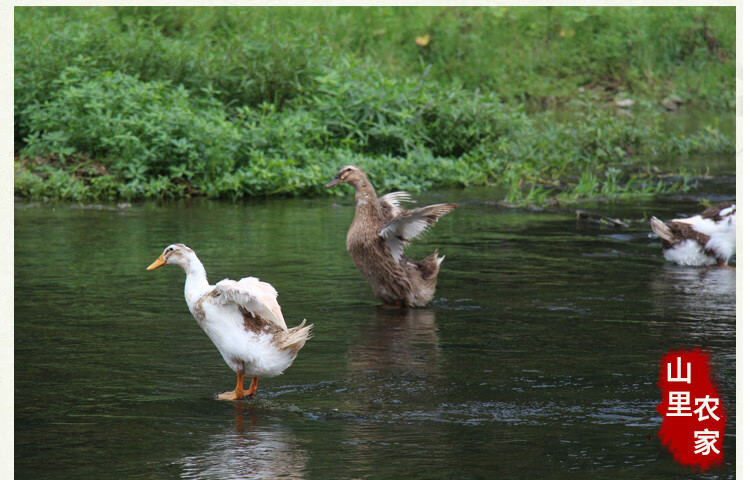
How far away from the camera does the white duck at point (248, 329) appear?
222 inches

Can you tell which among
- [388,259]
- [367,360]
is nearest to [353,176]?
[388,259]

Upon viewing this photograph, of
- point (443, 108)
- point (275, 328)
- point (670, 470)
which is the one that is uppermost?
point (443, 108)

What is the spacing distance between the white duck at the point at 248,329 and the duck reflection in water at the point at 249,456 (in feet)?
1.33

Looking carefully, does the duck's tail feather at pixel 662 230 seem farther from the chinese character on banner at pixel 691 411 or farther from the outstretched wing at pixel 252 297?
the outstretched wing at pixel 252 297

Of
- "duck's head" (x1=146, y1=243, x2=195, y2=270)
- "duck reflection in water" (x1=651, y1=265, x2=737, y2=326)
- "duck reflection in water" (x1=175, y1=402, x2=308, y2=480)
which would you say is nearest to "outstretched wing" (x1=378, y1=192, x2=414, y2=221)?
"duck reflection in water" (x1=651, y1=265, x2=737, y2=326)

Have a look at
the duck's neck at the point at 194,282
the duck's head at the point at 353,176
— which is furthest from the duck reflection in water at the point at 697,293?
the duck's neck at the point at 194,282

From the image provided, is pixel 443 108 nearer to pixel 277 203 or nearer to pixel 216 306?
pixel 277 203

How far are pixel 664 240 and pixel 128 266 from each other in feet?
16.1

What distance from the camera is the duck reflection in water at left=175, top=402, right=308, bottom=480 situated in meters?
4.74

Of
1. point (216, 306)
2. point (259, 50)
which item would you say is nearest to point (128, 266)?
point (216, 306)

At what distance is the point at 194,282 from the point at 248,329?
Answer: 0.48 metres

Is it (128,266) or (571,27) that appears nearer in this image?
(128,266)

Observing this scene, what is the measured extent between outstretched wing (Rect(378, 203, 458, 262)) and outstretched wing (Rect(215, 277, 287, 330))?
7.09 ft

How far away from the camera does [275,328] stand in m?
5.78
